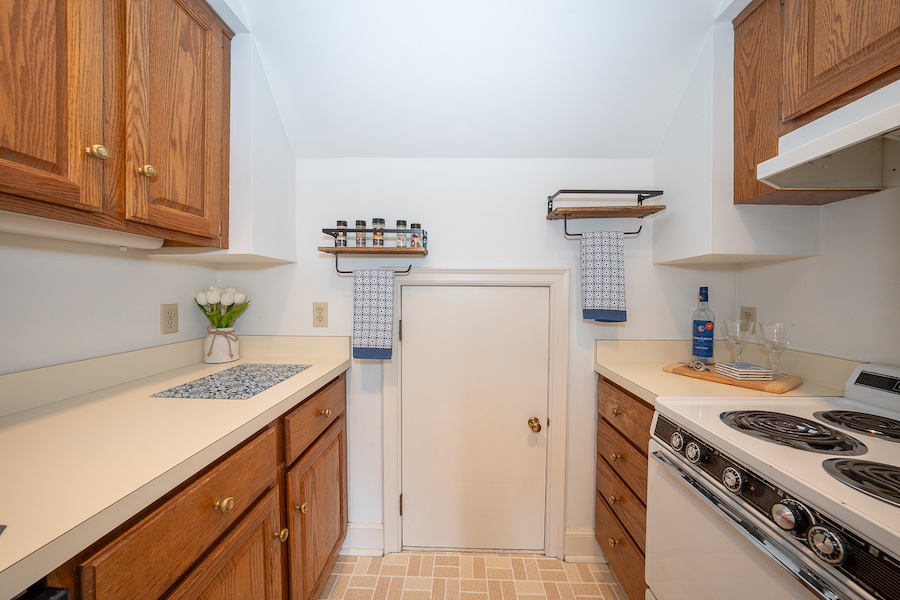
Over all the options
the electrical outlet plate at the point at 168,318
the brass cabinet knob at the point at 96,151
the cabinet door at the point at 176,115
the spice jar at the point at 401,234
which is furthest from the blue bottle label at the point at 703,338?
the electrical outlet plate at the point at 168,318

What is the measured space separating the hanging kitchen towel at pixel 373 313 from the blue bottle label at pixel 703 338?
4.73 feet

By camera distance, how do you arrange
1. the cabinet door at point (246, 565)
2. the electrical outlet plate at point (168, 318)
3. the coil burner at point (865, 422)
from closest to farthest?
1. the cabinet door at point (246, 565)
2. the coil burner at point (865, 422)
3. the electrical outlet plate at point (168, 318)

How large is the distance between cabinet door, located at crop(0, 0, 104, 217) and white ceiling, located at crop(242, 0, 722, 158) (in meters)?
0.74

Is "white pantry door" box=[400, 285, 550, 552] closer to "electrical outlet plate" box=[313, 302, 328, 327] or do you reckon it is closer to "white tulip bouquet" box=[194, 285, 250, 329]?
"electrical outlet plate" box=[313, 302, 328, 327]

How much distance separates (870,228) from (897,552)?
1228mm

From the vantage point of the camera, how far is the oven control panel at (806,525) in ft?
1.77

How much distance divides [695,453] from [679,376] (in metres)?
0.65

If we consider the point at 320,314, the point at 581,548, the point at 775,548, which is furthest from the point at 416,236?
the point at 581,548

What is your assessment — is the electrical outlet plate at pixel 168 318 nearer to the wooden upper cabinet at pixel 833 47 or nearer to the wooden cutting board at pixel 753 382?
the wooden cutting board at pixel 753 382

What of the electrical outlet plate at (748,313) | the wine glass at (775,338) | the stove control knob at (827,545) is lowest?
the stove control knob at (827,545)

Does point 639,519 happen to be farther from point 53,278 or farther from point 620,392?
point 53,278

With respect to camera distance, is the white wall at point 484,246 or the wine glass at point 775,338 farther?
the white wall at point 484,246

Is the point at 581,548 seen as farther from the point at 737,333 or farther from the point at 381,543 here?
the point at 737,333

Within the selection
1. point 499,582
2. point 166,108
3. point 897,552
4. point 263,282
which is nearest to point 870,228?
point 897,552
